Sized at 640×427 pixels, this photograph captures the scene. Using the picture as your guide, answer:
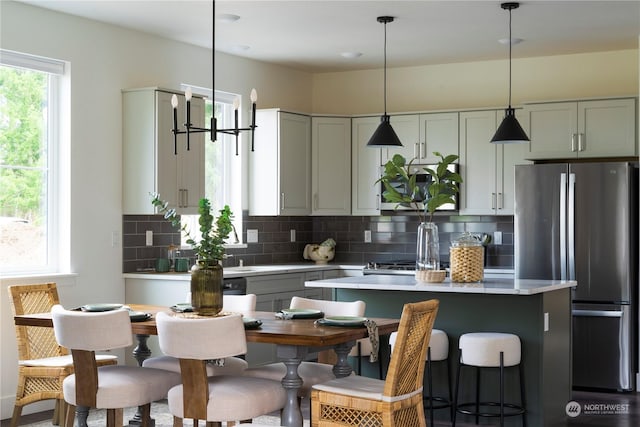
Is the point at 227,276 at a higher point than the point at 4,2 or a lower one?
lower

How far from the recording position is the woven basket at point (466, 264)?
18.4 ft

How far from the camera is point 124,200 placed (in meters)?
6.67

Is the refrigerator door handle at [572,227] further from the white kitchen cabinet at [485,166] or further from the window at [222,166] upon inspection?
the window at [222,166]

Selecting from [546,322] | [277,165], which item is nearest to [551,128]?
[277,165]

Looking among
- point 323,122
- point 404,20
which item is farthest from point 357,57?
point 404,20

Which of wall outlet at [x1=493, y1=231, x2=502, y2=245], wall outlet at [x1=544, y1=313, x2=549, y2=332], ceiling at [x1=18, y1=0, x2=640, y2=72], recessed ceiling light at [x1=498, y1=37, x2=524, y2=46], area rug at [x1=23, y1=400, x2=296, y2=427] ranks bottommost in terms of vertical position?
area rug at [x1=23, y1=400, x2=296, y2=427]

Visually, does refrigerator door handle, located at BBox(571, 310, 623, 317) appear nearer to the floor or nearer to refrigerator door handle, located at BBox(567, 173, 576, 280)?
refrigerator door handle, located at BBox(567, 173, 576, 280)

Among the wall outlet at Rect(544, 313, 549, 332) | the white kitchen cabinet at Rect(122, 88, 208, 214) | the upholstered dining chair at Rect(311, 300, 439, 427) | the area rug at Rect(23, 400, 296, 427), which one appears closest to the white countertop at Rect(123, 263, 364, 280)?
the white kitchen cabinet at Rect(122, 88, 208, 214)

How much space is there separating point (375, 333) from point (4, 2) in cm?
340

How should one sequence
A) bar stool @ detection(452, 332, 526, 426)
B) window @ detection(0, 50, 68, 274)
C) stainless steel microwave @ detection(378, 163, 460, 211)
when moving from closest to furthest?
bar stool @ detection(452, 332, 526, 426) < window @ detection(0, 50, 68, 274) < stainless steel microwave @ detection(378, 163, 460, 211)

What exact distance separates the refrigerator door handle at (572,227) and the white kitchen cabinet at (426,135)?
126 cm

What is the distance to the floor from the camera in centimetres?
572

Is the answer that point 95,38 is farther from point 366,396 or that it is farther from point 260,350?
point 366,396

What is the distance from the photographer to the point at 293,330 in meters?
4.10
